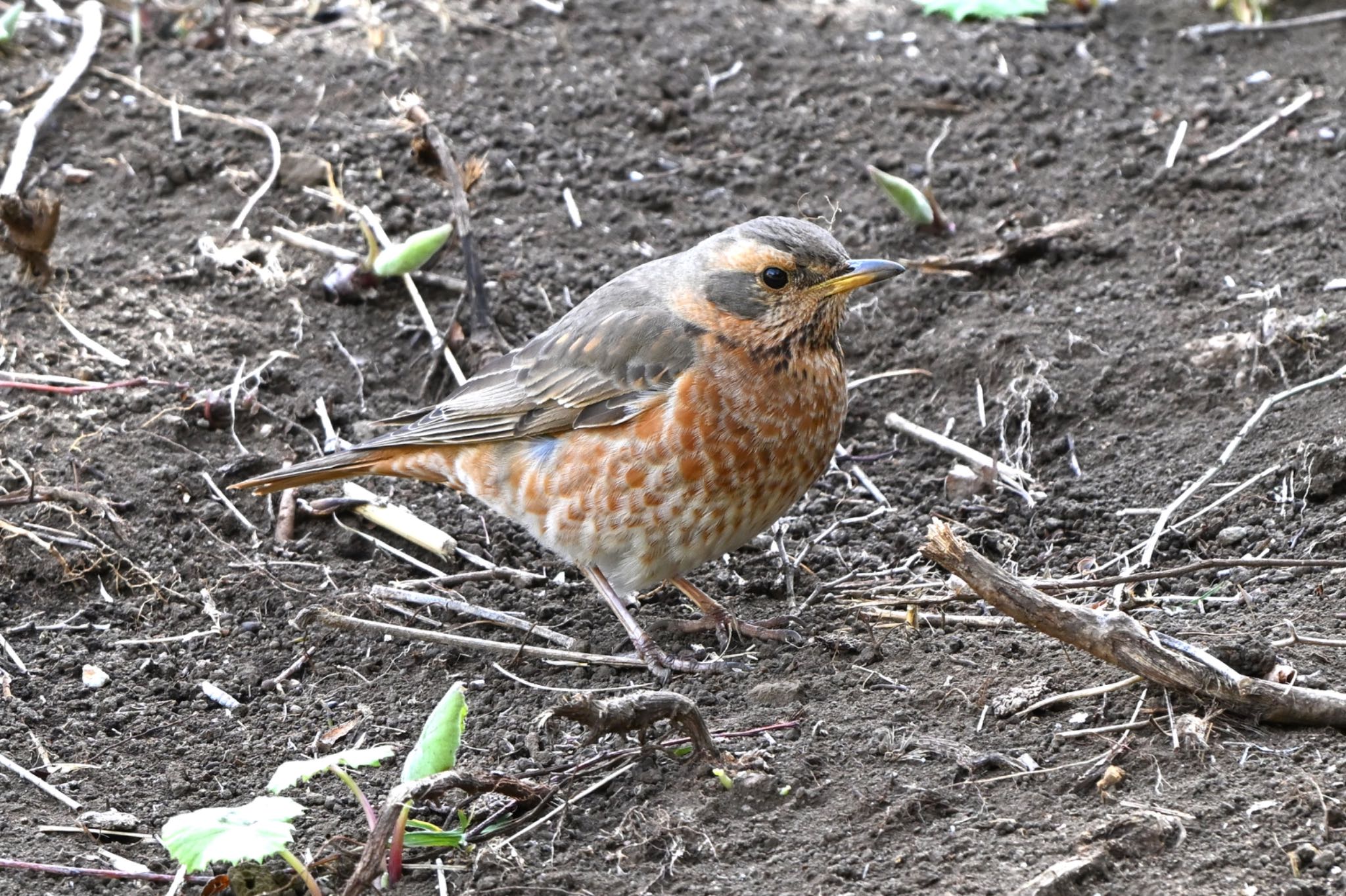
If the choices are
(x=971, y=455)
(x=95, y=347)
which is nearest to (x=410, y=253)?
(x=95, y=347)

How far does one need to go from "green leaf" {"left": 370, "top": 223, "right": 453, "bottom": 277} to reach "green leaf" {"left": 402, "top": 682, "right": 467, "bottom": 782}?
2.90 m

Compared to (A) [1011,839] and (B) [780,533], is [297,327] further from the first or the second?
(A) [1011,839]

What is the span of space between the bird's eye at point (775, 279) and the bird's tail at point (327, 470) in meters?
1.49

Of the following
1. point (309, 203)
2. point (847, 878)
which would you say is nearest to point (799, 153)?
point (309, 203)

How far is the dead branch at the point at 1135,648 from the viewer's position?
380 centimetres

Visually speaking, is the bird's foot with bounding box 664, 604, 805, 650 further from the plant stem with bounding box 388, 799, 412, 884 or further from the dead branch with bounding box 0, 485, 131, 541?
the dead branch with bounding box 0, 485, 131, 541

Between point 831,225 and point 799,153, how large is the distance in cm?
74

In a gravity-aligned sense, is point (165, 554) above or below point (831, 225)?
below

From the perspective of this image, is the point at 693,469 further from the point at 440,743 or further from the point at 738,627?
the point at 440,743

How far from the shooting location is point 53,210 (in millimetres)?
6332

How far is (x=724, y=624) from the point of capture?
5.22 metres

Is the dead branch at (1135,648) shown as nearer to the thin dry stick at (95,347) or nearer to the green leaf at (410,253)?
the green leaf at (410,253)

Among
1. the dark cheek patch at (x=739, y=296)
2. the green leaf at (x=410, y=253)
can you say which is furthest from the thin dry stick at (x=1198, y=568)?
the green leaf at (x=410, y=253)

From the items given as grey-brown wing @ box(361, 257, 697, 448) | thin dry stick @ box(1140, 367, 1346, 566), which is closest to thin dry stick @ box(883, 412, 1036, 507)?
thin dry stick @ box(1140, 367, 1346, 566)
